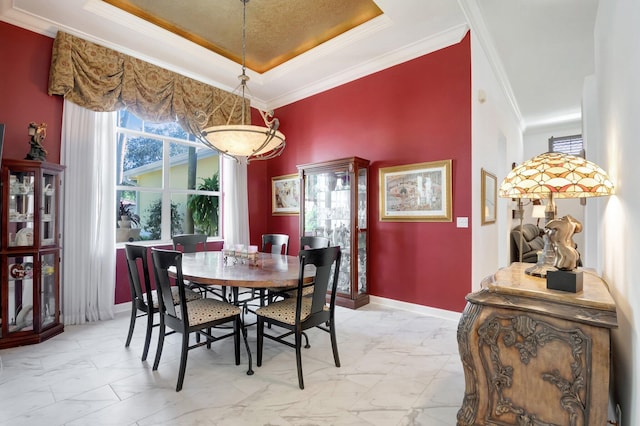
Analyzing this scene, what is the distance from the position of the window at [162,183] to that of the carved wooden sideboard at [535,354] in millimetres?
3986

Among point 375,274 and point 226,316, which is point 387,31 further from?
point 226,316

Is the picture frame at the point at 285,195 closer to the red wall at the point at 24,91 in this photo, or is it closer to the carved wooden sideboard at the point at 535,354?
the red wall at the point at 24,91

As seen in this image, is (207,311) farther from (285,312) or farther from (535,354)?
(535,354)

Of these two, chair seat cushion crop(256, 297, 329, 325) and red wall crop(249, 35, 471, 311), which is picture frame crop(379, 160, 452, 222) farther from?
chair seat cushion crop(256, 297, 329, 325)

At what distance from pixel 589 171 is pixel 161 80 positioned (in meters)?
4.33

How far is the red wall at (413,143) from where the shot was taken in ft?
11.0

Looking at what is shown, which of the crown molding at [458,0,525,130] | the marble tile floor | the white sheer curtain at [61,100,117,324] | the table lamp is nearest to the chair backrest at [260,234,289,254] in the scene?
the marble tile floor

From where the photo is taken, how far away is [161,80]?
384 centimetres

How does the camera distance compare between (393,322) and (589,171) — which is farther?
(393,322)

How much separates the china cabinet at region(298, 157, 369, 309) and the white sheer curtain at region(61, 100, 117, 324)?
2.34 metres

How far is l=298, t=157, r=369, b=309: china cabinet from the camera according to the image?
12.7ft

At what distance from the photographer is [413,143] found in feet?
12.1

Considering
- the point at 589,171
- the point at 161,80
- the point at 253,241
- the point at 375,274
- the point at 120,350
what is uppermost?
the point at 161,80

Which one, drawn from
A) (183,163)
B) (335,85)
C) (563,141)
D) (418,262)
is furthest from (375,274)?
(563,141)
